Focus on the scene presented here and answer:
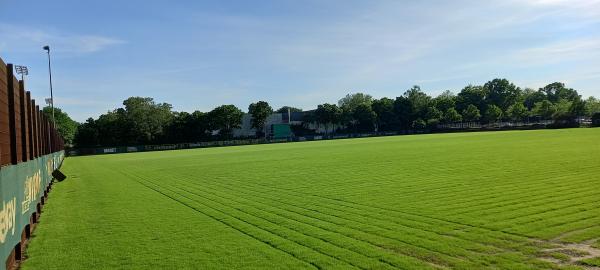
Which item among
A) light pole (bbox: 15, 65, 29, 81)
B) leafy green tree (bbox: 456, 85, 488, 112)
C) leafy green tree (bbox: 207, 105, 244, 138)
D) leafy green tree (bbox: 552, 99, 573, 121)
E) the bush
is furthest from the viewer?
leafy green tree (bbox: 456, 85, 488, 112)

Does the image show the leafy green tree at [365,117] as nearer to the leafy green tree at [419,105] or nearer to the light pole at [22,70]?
the leafy green tree at [419,105]

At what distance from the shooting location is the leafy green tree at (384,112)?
13938 cm

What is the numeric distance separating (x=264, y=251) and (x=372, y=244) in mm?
1998

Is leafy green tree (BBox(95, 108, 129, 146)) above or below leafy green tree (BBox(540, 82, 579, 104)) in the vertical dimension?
below

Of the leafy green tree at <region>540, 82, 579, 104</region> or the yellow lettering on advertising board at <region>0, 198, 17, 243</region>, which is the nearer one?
the yellow lettering on advertising board at <region>0, 198, 17, 243</region>

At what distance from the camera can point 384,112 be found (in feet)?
458

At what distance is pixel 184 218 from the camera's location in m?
11.7

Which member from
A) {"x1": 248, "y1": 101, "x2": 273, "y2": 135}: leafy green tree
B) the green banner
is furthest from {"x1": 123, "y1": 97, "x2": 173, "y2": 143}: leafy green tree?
the green banner

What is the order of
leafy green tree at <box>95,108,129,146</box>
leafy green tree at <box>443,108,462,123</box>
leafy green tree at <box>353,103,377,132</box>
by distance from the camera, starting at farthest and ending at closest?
leafy green tree at <box>353,103,377,132</box>, leafy green tree at <box>443,108,462,123</box>, leafy green tree at <box>95,108,129,146</box>

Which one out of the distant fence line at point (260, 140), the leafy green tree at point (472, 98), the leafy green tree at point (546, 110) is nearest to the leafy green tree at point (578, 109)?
the distant fence line at point (260, 140)

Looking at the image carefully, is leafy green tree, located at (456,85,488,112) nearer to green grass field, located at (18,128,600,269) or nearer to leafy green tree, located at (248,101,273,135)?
leafy green tree, located at (248,101,273,135)

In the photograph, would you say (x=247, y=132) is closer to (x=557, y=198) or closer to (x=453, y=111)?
(x=453, y=111)

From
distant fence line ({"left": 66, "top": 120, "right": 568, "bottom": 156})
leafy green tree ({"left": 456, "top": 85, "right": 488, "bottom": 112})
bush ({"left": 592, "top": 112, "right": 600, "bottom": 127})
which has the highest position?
leafy green tree ({"left": 456, "top": 85, "right": 488, "bottom": 112})

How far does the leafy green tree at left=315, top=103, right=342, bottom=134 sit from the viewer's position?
135 m
